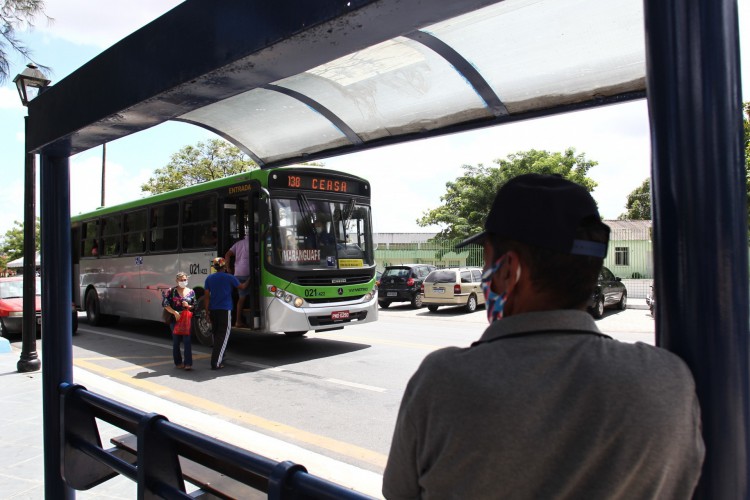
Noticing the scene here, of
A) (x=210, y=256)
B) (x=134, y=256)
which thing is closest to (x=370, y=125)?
(x=210, y=256)

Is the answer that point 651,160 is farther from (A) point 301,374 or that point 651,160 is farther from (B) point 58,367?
(A) point 301,374

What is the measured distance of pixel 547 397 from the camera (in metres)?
1.07

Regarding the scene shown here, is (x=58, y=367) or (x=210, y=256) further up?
(x=210, y=256)

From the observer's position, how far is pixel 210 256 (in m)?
11.1

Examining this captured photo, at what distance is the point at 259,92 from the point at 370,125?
64 centimetres

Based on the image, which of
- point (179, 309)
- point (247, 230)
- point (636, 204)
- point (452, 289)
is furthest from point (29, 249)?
point (636, 204)

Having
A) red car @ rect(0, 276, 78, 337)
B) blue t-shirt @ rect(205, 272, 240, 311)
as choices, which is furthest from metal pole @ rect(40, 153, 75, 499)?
red car @ rect(0, 276, 78, 337)

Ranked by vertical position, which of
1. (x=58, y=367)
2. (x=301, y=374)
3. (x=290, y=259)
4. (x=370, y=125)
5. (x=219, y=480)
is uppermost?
(x=370, y=125)

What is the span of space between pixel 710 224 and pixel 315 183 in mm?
9385

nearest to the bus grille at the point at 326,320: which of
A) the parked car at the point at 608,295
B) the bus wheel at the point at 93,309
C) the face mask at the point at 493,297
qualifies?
the bus wheel at the point at 93,309

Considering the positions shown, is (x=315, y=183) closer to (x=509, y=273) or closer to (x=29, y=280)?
(x=29, y=280)

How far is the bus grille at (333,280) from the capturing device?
32.4 ft

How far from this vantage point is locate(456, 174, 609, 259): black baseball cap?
117 cm

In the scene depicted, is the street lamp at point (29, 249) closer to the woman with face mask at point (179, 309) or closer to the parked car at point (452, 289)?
the woman with face mask at point (179, 309)
